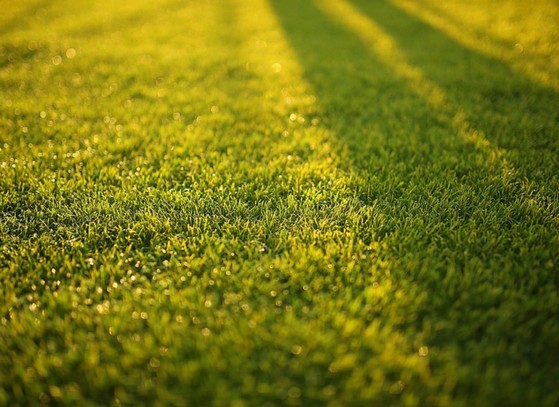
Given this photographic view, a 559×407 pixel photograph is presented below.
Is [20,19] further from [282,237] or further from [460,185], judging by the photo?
[460,185]

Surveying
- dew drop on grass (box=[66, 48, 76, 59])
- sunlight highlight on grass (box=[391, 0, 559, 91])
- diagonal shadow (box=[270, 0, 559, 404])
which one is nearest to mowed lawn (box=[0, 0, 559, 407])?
diagonal shadow (box=[270, 0, 559, 404])

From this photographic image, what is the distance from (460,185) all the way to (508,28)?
5.15 metres

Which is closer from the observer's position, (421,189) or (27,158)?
(421,189)

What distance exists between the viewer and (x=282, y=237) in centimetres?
194

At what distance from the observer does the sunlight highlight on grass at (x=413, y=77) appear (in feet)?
8.87

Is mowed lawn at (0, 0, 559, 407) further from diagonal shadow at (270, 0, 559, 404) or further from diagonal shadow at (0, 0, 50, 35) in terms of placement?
diagonal shadow at (0, 0, 50, 35)

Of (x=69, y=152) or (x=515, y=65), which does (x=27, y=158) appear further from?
(x=515, y=65)

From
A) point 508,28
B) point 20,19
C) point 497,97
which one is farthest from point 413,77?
point 20,19

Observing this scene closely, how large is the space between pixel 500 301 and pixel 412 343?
0.48 metres

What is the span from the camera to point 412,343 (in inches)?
54.6

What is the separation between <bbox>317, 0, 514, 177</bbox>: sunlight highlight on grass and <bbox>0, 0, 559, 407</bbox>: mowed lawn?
0.03 meters

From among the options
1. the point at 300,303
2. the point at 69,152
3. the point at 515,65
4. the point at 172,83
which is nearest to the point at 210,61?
the point at 172,83

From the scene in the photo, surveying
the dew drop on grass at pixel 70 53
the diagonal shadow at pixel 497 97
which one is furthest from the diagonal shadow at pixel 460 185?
the dew drop on grass at pixel 70 53

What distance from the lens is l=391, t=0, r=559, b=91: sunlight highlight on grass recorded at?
14.3 feet
